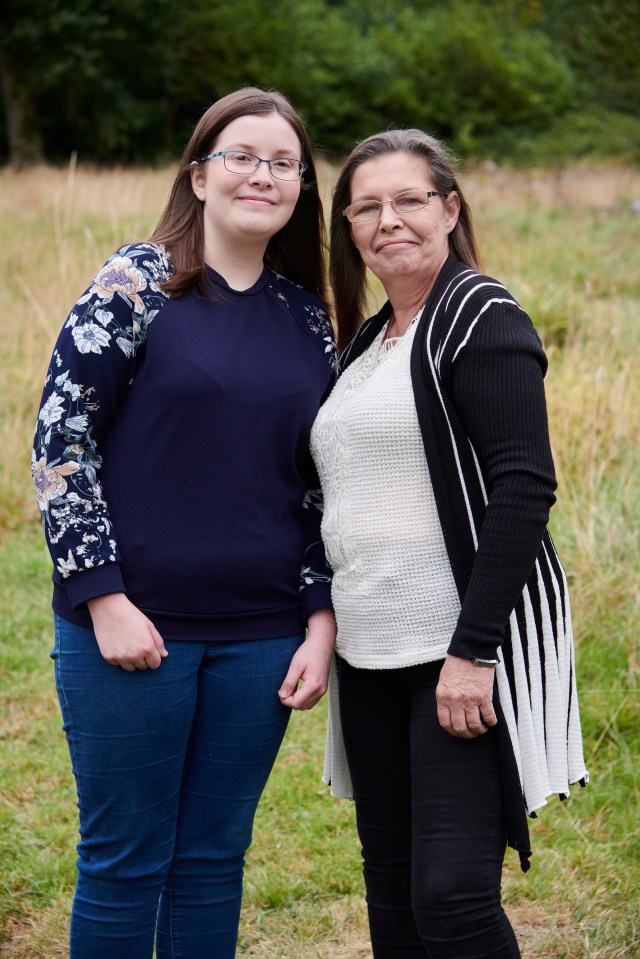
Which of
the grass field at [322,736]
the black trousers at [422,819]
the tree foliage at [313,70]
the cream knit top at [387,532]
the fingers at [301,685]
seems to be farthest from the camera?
the tree foliage at [313,70]

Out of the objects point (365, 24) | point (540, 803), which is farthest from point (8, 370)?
point (365, 24)

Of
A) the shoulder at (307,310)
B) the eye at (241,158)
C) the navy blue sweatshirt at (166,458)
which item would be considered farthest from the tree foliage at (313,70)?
the navy blue sweatshirt at (166,458)

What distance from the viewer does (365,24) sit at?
111ft

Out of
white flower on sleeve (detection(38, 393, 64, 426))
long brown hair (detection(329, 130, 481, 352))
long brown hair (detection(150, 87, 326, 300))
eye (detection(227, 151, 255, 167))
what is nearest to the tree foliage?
long brown hair (detection(329, 130, 481, 352))

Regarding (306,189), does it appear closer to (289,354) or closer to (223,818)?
(289,354)

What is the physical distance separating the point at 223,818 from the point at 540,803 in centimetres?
65

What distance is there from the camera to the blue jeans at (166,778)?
6.24 feet

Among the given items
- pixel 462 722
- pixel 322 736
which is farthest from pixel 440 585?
pixel 322 736

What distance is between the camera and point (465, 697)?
1.81 metres

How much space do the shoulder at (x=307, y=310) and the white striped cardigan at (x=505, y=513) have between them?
0.31m

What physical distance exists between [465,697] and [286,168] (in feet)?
3.74

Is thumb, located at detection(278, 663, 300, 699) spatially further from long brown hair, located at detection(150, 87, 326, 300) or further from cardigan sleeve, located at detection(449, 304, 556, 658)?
long brown hair, located at detection(150, 87, 326, 300)

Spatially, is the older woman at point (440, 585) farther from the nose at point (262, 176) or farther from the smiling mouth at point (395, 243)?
the nose at point (262, 176)

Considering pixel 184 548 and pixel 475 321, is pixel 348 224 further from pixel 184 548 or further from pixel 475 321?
pixel 184 548
